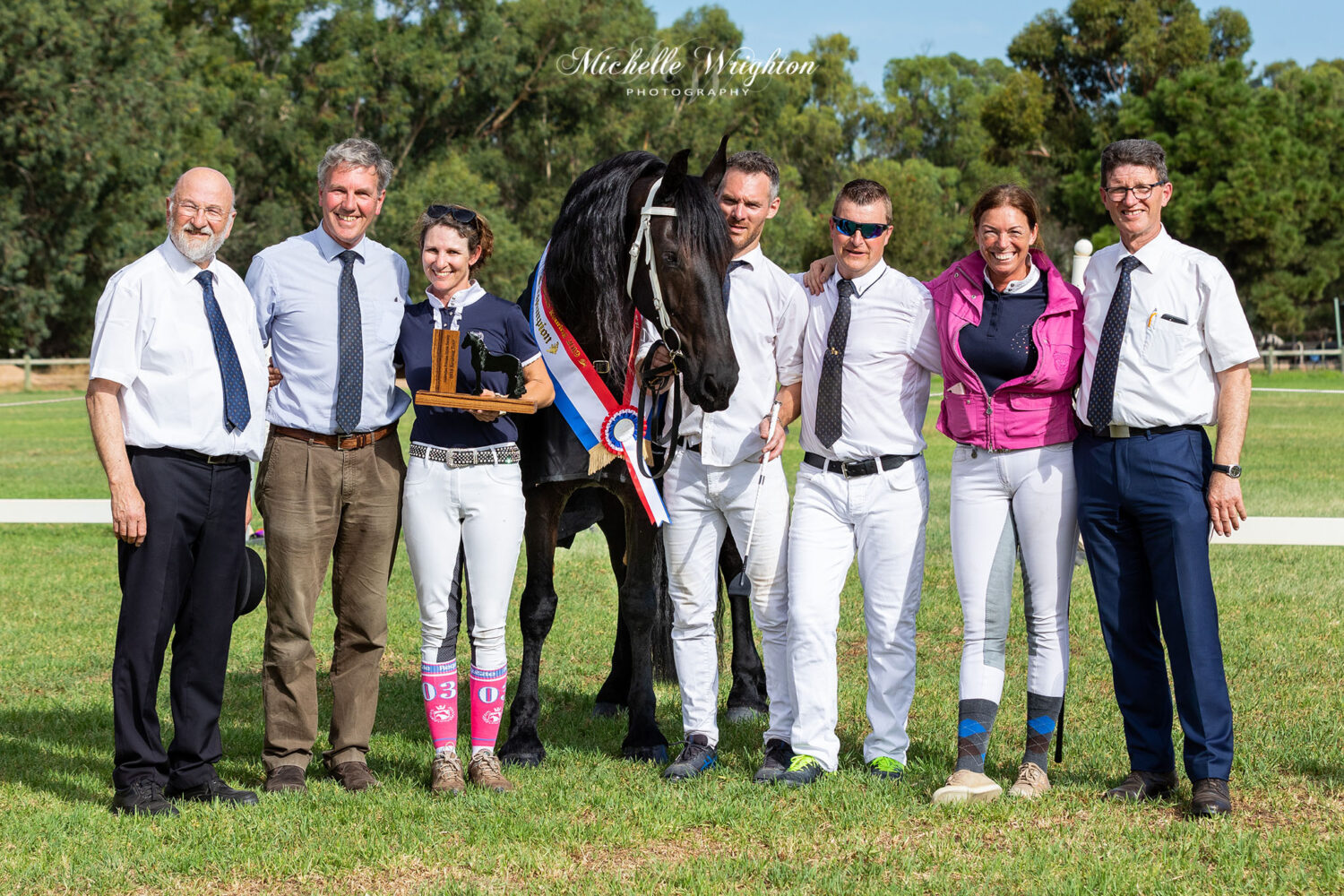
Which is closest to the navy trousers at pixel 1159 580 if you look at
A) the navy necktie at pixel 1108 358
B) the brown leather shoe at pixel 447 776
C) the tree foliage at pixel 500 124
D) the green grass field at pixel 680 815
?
A: the navy necktie at pixel 1108 358

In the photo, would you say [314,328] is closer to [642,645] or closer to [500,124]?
[642,645]

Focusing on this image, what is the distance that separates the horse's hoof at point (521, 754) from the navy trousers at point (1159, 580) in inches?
86.1

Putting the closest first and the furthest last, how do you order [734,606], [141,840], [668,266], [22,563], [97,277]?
[141,840] → [668,266] → [734,606] → [22,563] → [97,277]

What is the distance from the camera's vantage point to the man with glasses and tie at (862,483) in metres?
4.32

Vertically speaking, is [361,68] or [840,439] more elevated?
[361,68]

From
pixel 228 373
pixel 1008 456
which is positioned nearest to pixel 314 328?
pixel 228 373

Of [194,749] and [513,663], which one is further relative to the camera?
[513,663]

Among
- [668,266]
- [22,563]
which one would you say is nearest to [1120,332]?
[668,266]

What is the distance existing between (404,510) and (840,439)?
1563 mm

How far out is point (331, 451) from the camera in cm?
431

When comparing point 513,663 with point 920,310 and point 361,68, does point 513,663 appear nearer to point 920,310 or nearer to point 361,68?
point 920,310

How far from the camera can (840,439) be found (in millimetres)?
4328

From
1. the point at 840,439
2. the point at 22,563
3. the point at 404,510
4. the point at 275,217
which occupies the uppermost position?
the point at 275,217

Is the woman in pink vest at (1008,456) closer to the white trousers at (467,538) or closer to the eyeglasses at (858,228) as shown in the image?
the eyeglasses at (858,228)
